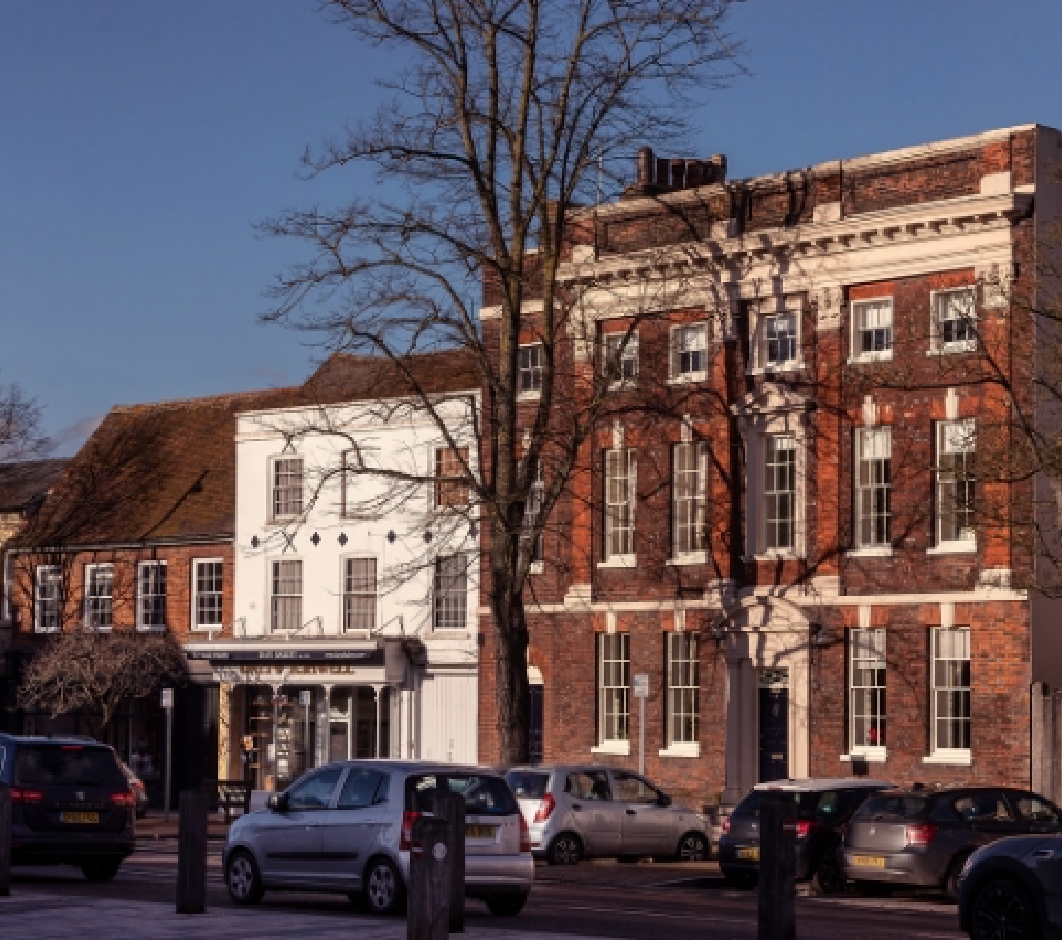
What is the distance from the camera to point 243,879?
2425 cm

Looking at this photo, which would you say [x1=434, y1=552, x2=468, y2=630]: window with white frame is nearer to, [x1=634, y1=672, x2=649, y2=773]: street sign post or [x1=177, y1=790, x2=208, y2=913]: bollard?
[x1=634, y1=672, x2=649, y2=773]: street sign post

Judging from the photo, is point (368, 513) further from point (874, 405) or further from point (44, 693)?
point (874, 405)

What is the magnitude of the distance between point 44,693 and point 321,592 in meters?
8.12

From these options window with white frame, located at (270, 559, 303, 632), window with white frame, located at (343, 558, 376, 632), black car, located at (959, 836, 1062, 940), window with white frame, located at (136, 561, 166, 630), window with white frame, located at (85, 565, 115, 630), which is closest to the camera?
black car, located at (959, 836, 1062, 940)

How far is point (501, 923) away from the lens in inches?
870

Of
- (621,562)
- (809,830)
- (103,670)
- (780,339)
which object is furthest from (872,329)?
(103,670)

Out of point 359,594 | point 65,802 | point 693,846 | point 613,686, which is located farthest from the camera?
point 359,594

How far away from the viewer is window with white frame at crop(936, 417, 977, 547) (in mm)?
36969

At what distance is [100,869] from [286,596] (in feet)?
78.1

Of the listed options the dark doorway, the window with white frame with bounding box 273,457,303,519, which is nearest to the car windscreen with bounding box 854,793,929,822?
the dark doorway

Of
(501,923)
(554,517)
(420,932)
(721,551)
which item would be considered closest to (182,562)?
(554,517)

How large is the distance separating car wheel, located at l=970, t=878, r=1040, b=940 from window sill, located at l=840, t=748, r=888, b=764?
19.7 meters

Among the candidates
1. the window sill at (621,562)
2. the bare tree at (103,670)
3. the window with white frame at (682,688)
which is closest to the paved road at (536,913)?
the window with white frame at (682,688)

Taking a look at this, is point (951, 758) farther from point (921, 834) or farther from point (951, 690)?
point (921, 834)
